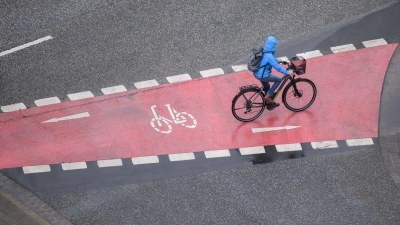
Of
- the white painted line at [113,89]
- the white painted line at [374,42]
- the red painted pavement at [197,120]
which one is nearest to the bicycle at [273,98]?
the red painted pavement at [197,120]

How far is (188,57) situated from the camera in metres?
13.7

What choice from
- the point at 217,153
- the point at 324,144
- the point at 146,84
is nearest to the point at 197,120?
the point at 217,153

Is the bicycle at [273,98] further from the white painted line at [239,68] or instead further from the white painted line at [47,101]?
the white painted line at [47,101]

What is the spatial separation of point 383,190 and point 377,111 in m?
2.24

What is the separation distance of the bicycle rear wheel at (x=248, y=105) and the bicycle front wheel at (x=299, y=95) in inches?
21.9

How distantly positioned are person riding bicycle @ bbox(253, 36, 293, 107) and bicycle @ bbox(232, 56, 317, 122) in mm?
96

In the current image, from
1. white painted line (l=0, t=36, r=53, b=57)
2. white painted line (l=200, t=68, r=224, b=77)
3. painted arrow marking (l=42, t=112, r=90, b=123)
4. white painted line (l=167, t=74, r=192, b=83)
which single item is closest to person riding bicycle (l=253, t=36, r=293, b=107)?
white painted line (l=200, t=68, r=224, b=77)

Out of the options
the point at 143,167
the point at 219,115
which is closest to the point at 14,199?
the point at 143,167

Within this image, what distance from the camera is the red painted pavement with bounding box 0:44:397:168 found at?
1151 centimetres

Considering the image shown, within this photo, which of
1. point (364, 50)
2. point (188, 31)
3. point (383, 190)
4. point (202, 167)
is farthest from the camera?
point (188, 31)

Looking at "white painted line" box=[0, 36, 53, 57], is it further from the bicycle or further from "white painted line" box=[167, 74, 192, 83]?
the bicycle

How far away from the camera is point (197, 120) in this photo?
1199 cm

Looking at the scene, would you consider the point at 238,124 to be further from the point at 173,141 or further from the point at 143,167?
the point at 143,167

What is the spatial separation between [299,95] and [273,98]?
578 millimetres
